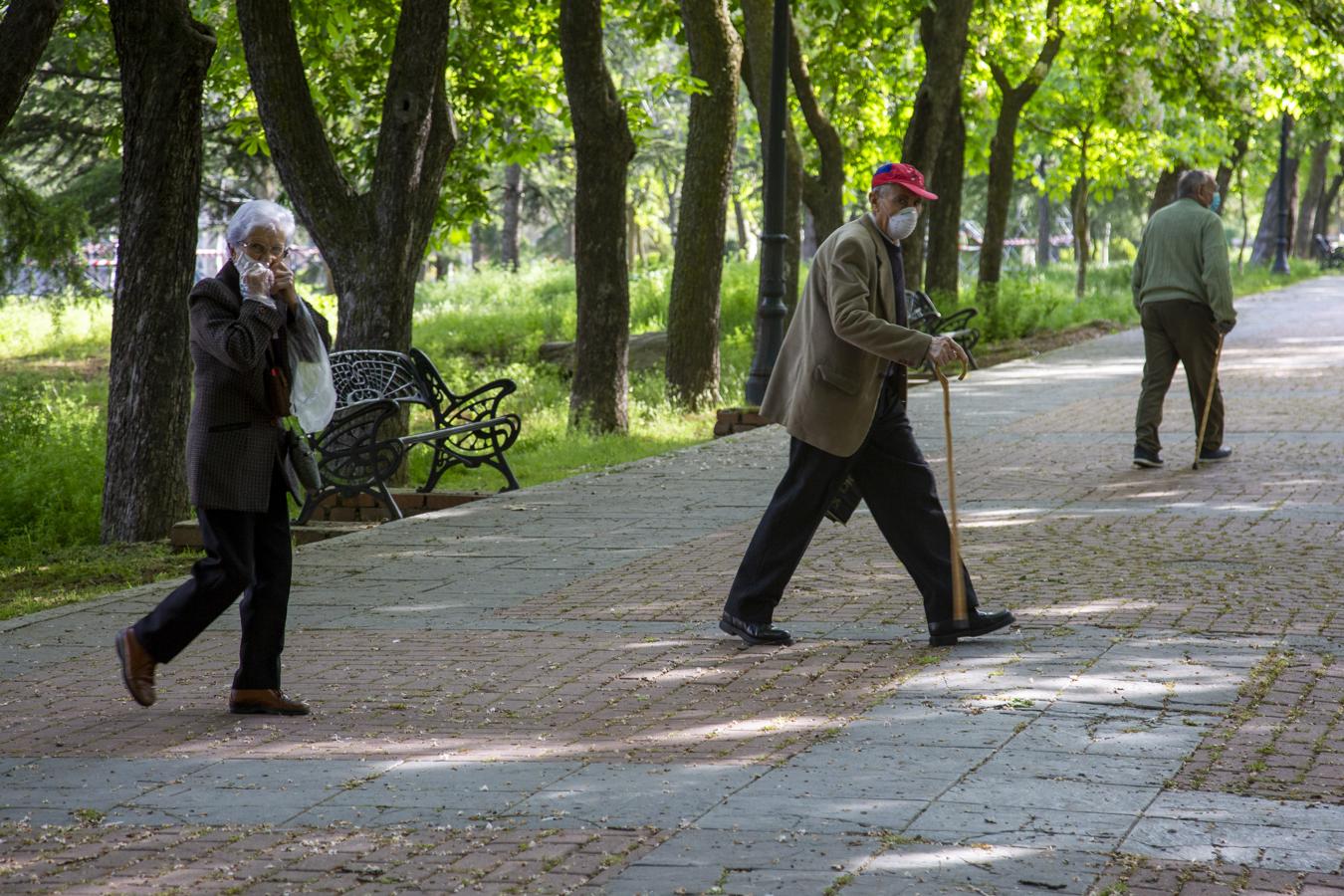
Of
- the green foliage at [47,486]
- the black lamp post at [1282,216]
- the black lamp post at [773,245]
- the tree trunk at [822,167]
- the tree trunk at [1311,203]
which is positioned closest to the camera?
the green foliage at [47,486]

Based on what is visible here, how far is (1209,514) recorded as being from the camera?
33.9 feet

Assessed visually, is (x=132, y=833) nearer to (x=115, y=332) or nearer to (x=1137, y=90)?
(x=115, y=332)

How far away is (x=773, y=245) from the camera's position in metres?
16.9

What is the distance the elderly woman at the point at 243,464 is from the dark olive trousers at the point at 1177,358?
7.62 metres

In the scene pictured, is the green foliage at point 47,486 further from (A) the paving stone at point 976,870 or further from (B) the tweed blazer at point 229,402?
(A) the paving stone at point 976,870

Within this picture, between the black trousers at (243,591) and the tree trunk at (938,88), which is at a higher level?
the tree trunk at (938,88)

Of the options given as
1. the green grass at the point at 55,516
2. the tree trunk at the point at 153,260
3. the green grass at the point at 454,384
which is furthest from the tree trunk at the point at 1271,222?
the tree trunk at the point at 153,260

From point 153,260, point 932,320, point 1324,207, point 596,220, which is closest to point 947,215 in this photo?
Result: point 932,320

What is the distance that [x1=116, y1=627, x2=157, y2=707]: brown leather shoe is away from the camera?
610 cm

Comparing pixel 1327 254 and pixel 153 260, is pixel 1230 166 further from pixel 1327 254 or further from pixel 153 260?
pixel 153 260

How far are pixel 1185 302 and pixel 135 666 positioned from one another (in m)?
8.43

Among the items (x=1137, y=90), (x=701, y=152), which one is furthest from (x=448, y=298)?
(x=701, y=152)

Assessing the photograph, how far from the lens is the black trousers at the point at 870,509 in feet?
23.2

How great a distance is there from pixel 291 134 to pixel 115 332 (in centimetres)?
262
